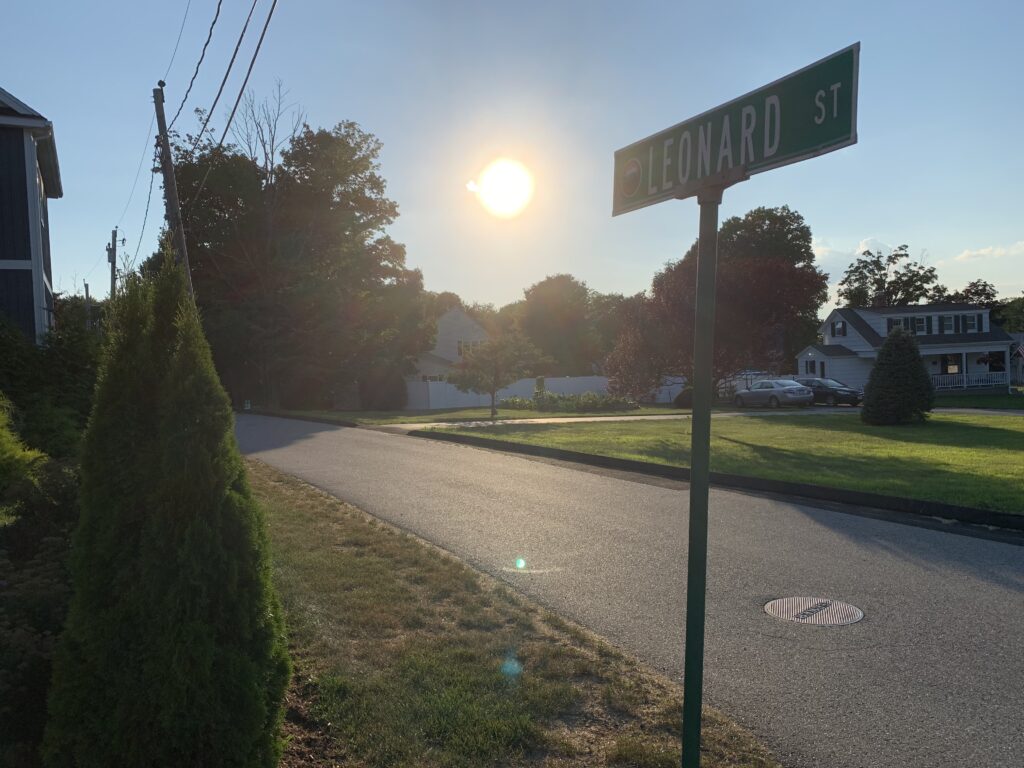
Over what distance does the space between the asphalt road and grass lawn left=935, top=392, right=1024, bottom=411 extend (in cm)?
3068

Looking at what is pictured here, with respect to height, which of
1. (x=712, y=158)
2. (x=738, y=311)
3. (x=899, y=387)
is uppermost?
(x=738, y=311)

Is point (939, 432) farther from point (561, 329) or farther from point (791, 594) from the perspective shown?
point (561, 329)

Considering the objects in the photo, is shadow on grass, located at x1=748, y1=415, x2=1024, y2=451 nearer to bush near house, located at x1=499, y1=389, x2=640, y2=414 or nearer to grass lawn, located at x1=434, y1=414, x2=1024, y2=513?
grass lawn, located at x1=434, y1=414, x2=1024, y2=513

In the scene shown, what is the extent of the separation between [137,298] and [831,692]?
411 cm

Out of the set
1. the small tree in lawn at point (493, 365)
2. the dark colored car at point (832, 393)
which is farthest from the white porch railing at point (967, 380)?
the small tree in lawn at point (493, 365)

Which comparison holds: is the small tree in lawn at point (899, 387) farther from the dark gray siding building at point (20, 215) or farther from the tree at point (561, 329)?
the tree at point (561, 329)

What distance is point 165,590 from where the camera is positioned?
8.36 feet

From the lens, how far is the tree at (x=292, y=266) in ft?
136

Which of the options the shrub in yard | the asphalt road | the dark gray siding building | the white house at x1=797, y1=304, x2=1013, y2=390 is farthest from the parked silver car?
the shrub in yard

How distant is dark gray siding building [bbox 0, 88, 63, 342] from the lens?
16031mm

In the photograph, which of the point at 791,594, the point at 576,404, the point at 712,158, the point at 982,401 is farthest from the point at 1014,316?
the point at 712,158

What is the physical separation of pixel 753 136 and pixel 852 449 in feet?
55.2

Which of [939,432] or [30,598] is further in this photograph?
[939,432]

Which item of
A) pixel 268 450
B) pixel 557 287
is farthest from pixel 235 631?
pixel 557 287
